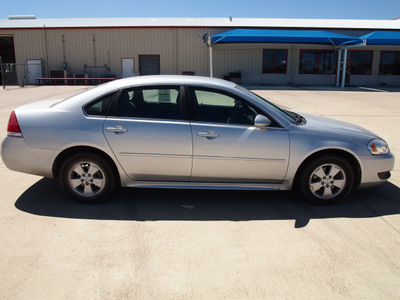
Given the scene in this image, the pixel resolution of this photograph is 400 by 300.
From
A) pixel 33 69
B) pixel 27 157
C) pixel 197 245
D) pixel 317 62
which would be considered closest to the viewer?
pixel 197 245

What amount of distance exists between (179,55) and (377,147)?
2619 centimetres

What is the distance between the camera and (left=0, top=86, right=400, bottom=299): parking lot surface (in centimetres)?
289

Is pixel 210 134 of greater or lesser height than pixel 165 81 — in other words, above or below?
below

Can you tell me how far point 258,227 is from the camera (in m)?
3.96

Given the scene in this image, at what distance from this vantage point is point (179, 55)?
96.1 feet

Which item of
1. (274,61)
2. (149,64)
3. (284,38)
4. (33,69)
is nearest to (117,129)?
(284,38)

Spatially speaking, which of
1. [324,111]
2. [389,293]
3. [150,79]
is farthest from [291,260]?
[324,111]

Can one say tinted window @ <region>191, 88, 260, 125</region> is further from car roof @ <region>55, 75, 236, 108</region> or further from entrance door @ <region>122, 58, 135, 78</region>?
entrance door @ <region>122, 58, 135, 78</region>

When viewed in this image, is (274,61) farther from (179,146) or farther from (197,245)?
(197,245)

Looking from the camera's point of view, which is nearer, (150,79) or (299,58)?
(150,79)

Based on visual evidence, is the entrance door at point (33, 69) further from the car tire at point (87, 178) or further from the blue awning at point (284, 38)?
the car tire at point (87, 178)

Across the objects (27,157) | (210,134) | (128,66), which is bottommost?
(27,157)

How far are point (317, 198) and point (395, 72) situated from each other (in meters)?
30.4

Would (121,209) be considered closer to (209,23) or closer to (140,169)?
(140,169)
